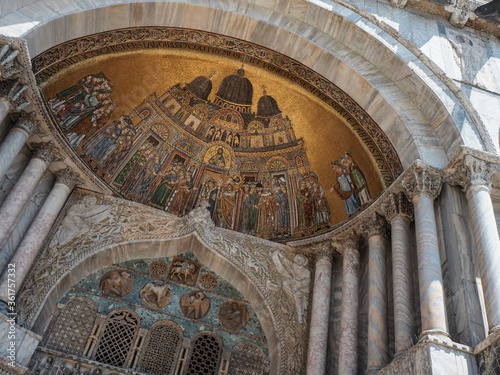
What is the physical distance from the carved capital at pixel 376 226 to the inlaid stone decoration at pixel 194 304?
340 centimetres

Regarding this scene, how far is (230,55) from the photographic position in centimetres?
977

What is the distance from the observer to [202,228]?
9.43m

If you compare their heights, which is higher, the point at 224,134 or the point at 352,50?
the point at 352,50

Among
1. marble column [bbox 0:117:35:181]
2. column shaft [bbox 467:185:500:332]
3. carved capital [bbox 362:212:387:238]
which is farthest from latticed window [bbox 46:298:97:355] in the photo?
column shaft [bbox 467:185:500:332]

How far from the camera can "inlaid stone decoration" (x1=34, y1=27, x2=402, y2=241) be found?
30.3ft

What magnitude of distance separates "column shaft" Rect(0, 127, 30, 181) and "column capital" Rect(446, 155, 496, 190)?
6.62 m

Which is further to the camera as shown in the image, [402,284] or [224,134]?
[224,134]

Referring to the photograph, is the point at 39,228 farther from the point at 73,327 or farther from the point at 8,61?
the point at 8,61

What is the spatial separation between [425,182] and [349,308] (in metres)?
2.32

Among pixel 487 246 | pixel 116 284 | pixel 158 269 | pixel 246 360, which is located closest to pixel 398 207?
pixel 487 246

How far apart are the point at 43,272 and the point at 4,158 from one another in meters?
1.95

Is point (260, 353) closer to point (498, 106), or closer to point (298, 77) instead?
point (298, 77)

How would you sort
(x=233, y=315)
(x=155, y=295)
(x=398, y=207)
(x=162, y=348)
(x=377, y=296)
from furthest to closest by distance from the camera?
(x=233, y=315) → (x=155, y=295) → (x=162, y=348) → (x=398, y=207) → (x=377, y=296)

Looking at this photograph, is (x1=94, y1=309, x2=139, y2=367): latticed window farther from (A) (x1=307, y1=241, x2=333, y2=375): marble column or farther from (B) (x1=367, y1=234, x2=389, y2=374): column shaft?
(B) (x1=367, y1=234, x2=389, y2=374): column shaft
